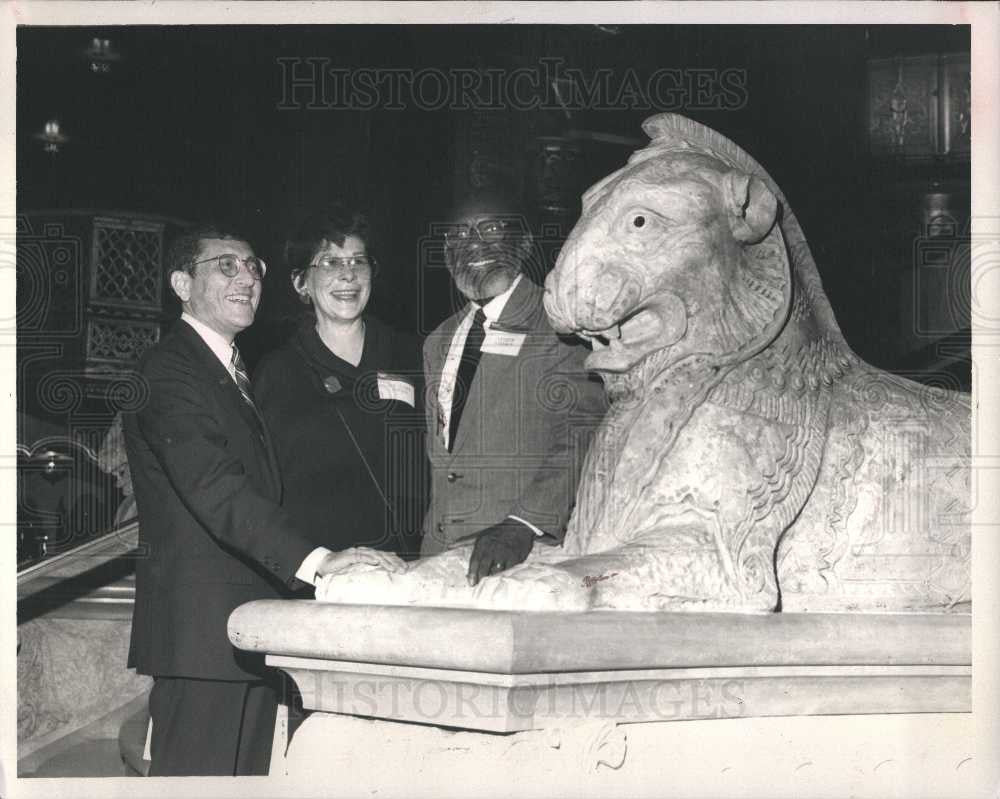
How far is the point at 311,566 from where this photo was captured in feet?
17.6

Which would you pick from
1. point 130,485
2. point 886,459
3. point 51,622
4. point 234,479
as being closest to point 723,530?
point 886,459

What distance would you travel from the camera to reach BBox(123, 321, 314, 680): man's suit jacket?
19.1 ft

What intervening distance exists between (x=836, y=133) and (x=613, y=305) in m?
2.09

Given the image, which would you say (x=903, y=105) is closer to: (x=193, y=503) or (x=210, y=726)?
(x=193, y=503)

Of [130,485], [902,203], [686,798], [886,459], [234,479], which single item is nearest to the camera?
[686,798]

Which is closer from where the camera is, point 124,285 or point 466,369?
point 466,369

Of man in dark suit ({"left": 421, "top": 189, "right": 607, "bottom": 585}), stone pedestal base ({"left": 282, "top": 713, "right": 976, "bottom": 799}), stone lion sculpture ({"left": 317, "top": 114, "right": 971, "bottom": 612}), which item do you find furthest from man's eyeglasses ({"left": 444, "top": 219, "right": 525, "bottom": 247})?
stone pedestal base ({"left": 282, "top": 713, "right": 976, "bottom": 799})

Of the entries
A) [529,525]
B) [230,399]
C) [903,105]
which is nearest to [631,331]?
[529,525]

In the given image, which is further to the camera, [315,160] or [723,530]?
[315,160]

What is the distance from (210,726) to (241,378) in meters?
1.09

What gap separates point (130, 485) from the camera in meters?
6.44

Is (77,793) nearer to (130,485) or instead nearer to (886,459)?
(130,485)

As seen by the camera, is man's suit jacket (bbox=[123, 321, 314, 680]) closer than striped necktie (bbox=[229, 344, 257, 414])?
Yes

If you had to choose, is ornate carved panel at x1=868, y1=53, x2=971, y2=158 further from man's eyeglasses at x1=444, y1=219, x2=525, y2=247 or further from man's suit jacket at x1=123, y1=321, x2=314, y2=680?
man's suit jacket at x1=123, y1=321, x2=314, y2=680
